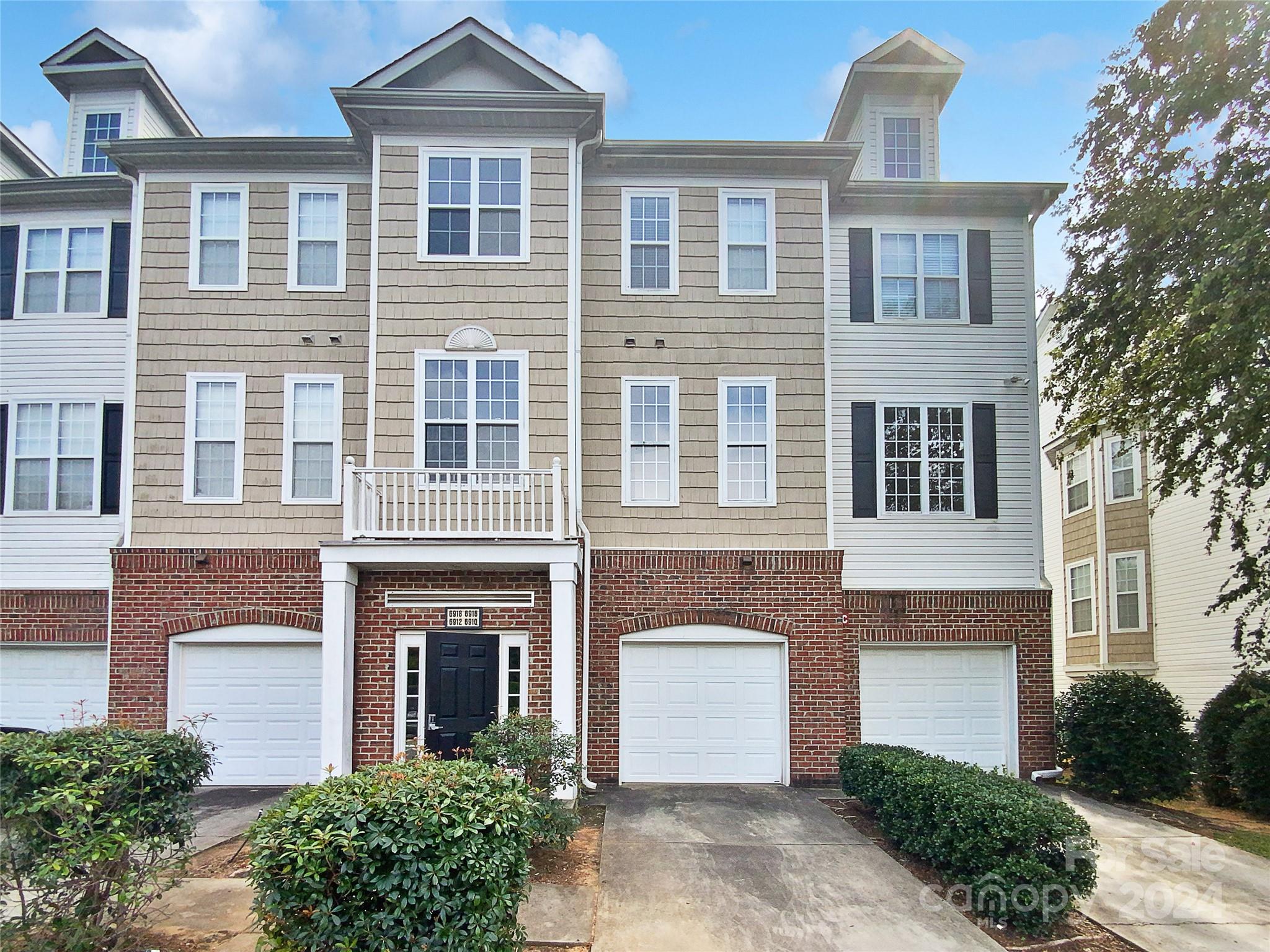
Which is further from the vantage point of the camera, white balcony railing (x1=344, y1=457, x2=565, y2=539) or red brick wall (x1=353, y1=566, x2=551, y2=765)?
red brick wall (x1=353, y1=566, x2=551, y2=765)

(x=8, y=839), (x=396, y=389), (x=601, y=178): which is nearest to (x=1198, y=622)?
(x=601, y=178)

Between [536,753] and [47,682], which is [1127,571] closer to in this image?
[536,753]

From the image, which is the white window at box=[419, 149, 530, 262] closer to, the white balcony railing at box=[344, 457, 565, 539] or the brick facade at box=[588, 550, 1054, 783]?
the white balcony railing at box=[344, 457, 565, 539]

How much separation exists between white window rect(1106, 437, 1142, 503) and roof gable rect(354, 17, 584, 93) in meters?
12.9

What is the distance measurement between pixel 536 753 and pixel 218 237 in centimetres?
857

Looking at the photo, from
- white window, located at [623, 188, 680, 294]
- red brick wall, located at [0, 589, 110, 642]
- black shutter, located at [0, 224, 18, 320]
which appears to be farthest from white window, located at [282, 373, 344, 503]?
black shutter, located at [0, 224, 18, 320]

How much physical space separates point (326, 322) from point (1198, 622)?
15307 mm

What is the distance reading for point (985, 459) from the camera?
13578 millimetres

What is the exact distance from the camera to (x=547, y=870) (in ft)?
28.0

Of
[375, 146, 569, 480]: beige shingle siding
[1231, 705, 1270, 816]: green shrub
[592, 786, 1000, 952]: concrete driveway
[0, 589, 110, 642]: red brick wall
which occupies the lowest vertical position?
[592, 786, 1000, 952]: concrete driveway

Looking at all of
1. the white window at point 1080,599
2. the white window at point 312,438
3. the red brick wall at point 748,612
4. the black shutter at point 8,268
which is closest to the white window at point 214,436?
the white window at point 312,438

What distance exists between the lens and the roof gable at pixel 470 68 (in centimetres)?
1223

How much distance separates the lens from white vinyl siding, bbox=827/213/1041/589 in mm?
13344

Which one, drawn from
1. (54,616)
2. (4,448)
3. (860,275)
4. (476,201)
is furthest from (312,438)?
(860,275)
